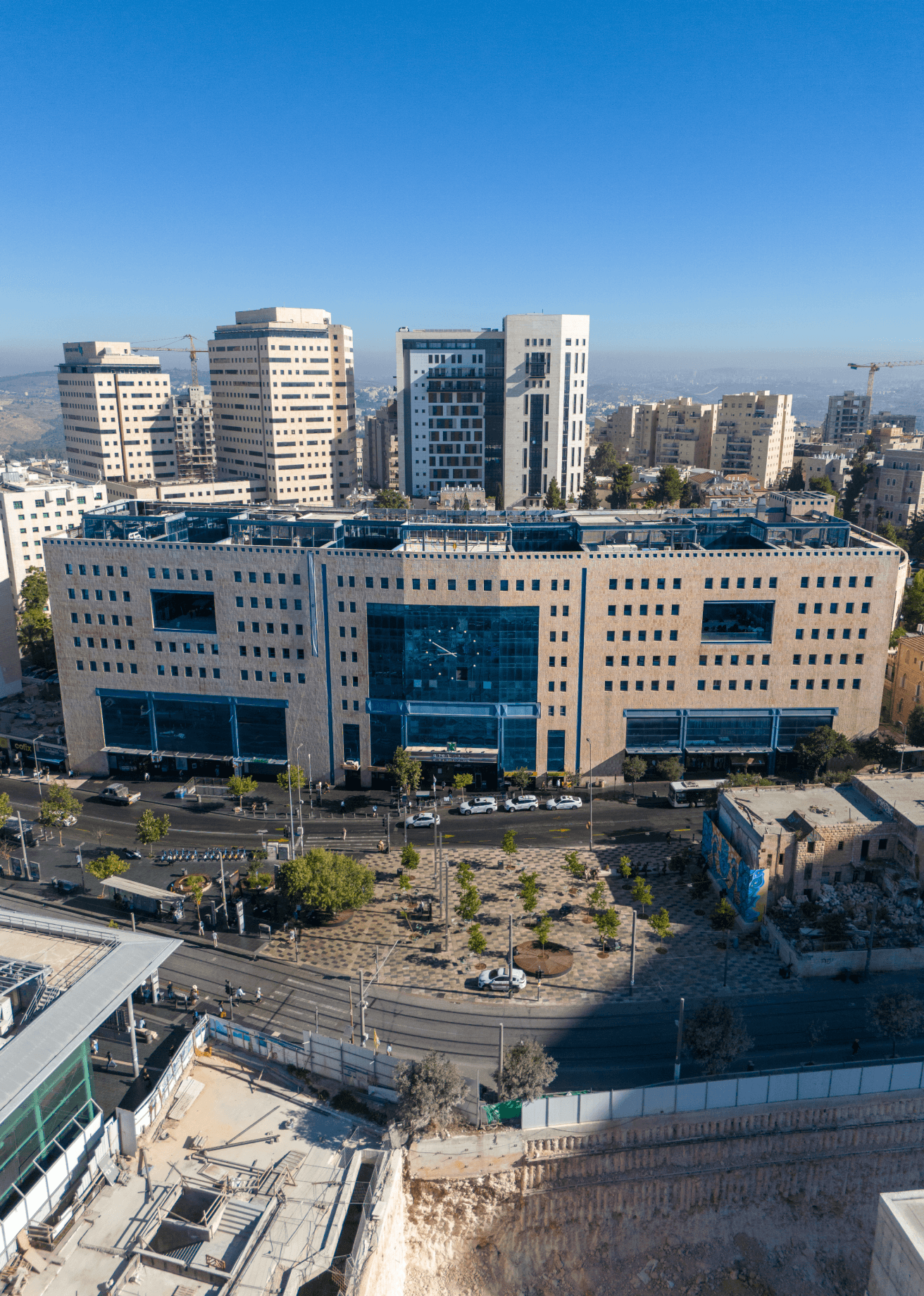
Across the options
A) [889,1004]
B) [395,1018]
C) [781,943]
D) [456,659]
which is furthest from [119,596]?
[889,1004]

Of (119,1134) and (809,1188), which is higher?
(119,1134)

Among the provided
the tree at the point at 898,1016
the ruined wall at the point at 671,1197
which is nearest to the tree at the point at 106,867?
the ruined wall at the point at 671,1197

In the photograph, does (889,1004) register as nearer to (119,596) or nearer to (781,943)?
(781,943)

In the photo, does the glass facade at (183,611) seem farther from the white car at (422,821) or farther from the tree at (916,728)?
the tree at (916,728)

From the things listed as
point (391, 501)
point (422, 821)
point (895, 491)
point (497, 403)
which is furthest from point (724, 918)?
point (497, 403)

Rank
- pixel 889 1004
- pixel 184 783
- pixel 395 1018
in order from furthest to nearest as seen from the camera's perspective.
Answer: pixel 184 783 < pixel 395 1018 < pixel 889 1004

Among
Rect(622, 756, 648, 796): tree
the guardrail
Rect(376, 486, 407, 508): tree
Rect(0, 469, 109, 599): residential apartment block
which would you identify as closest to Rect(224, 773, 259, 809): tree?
Rect(622, 756, 648, 796): tree
